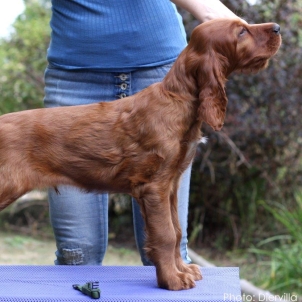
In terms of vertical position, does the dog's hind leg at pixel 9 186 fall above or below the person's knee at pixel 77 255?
above

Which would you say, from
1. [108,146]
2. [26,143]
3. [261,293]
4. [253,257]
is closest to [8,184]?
[26,143]

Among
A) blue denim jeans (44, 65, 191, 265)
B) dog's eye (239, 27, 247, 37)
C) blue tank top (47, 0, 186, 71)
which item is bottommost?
blue denim jeans (44, 65, 191, 265)

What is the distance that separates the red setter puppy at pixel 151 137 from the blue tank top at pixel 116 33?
628 millimetres

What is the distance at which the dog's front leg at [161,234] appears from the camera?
319 centimetres

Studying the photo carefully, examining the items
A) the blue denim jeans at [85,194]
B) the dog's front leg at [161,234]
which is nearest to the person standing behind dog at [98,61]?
the blue denim jeans at [85,194]

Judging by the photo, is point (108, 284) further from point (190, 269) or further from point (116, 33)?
point (116, 33)

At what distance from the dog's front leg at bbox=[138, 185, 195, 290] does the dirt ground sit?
4.60 metres

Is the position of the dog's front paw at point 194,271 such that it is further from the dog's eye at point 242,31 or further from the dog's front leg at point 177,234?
the dog's eye at point 242,31

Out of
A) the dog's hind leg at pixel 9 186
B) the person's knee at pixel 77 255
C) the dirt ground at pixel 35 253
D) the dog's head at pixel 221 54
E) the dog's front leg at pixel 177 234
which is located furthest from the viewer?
the dirt ground at pixel 35 253

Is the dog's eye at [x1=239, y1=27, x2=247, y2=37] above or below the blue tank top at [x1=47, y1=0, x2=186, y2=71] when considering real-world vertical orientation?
above

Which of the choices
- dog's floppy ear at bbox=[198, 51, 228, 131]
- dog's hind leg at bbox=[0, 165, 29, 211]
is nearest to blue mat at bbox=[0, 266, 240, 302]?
dog's hind leg at bbox=[0, 165, 29, 211]

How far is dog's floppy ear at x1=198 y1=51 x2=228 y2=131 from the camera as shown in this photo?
3.14 m

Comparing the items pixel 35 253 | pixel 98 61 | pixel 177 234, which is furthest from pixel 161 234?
pixel 35 253

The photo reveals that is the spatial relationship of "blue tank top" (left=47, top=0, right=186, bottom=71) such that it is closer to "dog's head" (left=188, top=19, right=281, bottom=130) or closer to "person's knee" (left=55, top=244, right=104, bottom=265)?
"dog's head" (left=188, top=19, right=281, bottom=130)
